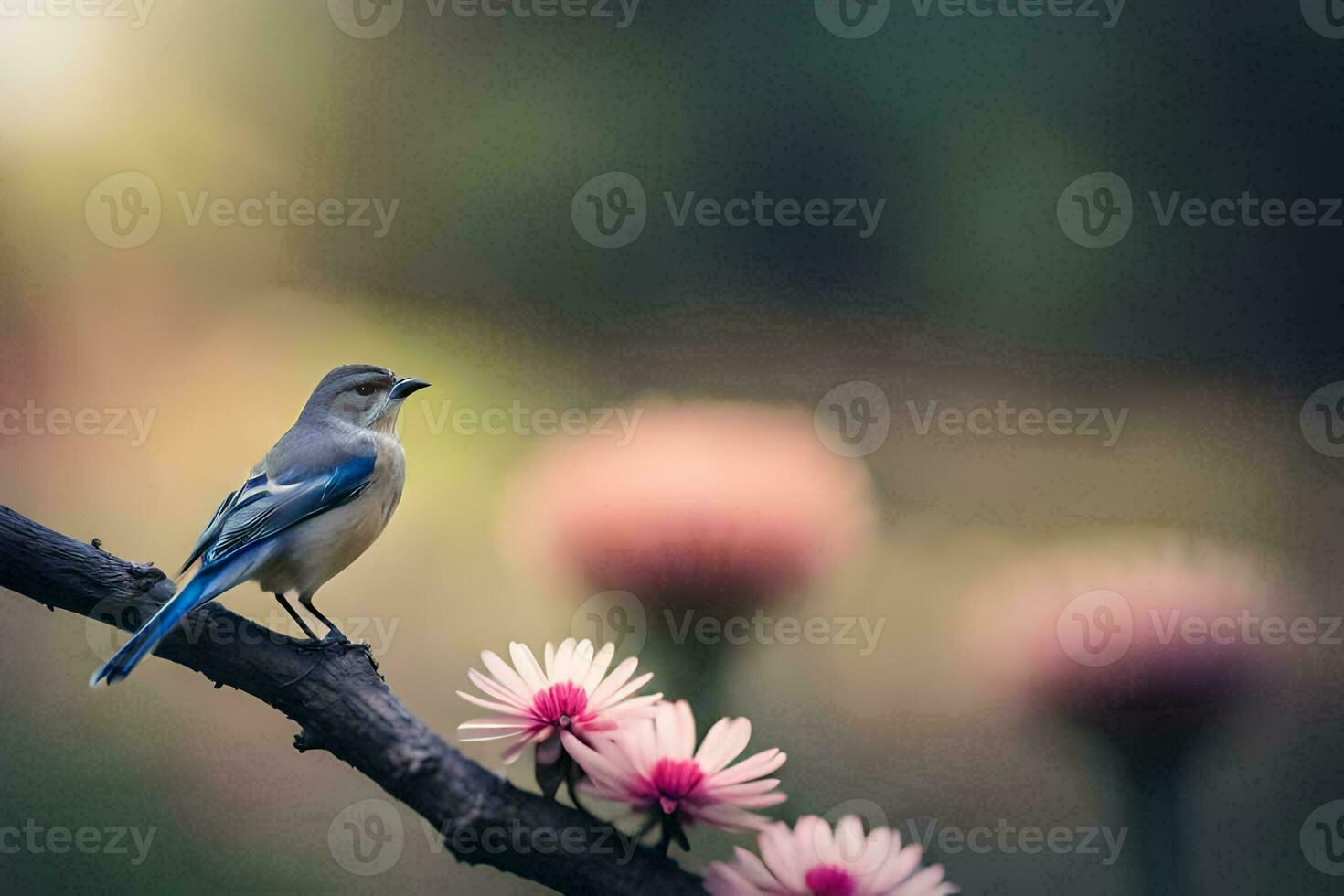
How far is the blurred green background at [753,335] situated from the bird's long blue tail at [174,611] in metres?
0.15

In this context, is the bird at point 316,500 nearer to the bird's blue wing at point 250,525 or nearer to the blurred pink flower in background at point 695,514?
the bird's blue wing at point 250,525

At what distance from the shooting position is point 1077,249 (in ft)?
4.83

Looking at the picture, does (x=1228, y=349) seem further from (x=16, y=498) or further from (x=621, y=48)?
(x=16, y=498)

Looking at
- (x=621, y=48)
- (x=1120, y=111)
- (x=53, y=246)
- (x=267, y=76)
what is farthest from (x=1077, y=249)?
(x=53, y=246)

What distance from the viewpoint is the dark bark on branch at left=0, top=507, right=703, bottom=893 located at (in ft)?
1.45

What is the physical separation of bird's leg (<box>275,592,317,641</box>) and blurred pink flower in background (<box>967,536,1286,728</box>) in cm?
48

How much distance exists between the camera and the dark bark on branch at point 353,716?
0.44m

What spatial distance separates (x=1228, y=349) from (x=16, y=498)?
1.28 metres

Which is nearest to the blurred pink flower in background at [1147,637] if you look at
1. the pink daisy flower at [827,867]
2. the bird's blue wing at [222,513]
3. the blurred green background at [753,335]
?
the blurred green background at [753,335]

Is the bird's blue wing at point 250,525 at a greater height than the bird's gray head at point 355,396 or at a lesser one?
lesser

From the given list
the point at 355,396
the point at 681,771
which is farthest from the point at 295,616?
the point at 681,771

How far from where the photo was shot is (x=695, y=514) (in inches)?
33.1

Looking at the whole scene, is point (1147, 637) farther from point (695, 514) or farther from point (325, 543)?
point (325, 543)

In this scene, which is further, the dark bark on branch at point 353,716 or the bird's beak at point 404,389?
the bird's beak at point 404,389
